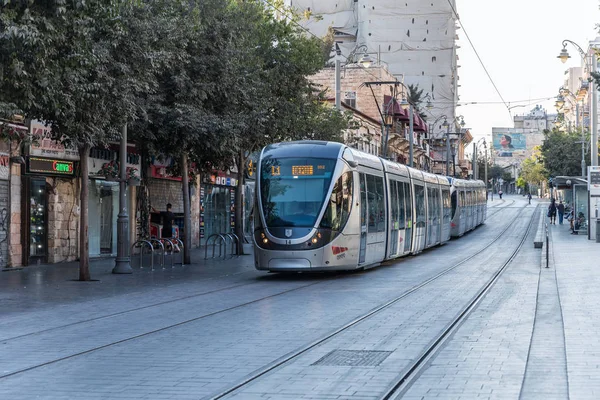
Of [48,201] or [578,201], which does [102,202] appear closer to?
[48,201]

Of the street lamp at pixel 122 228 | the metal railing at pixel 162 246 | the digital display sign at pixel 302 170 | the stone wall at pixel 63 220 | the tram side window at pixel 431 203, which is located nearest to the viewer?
the digital display sign at pixel 302 170

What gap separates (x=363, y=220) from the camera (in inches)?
915

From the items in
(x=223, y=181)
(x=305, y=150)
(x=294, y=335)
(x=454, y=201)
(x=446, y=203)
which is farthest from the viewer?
(x=454, y=201)

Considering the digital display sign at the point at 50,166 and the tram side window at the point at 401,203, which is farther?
the tram side window at the point at 401,203

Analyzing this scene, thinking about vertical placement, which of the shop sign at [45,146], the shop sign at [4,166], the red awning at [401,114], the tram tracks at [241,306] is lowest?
the tram tracks at [241,306]

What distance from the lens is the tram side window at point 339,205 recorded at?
21.5 m

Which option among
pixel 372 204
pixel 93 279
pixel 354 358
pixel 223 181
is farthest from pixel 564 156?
pixel 354 358

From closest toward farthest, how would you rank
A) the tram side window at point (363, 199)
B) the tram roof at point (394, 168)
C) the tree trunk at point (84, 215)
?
the tree trunk at point (84, 215), the tram side window at point (363, 199), the tram roof at point (394, 168)

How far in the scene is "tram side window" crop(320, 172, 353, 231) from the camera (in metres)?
21.5

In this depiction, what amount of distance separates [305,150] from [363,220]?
2.55m

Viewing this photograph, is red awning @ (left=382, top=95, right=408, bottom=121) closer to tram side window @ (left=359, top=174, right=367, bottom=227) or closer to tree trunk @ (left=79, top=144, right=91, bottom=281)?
tram side window @ (left=359, top=174, right=367, bottom=227)

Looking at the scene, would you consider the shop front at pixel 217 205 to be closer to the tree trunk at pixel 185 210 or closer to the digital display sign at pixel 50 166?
the tree trunk at pixel 185 210

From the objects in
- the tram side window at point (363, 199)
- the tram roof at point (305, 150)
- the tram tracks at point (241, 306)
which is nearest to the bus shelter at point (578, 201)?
the tram side window at point (363, 199)

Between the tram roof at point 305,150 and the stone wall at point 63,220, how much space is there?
876cm
